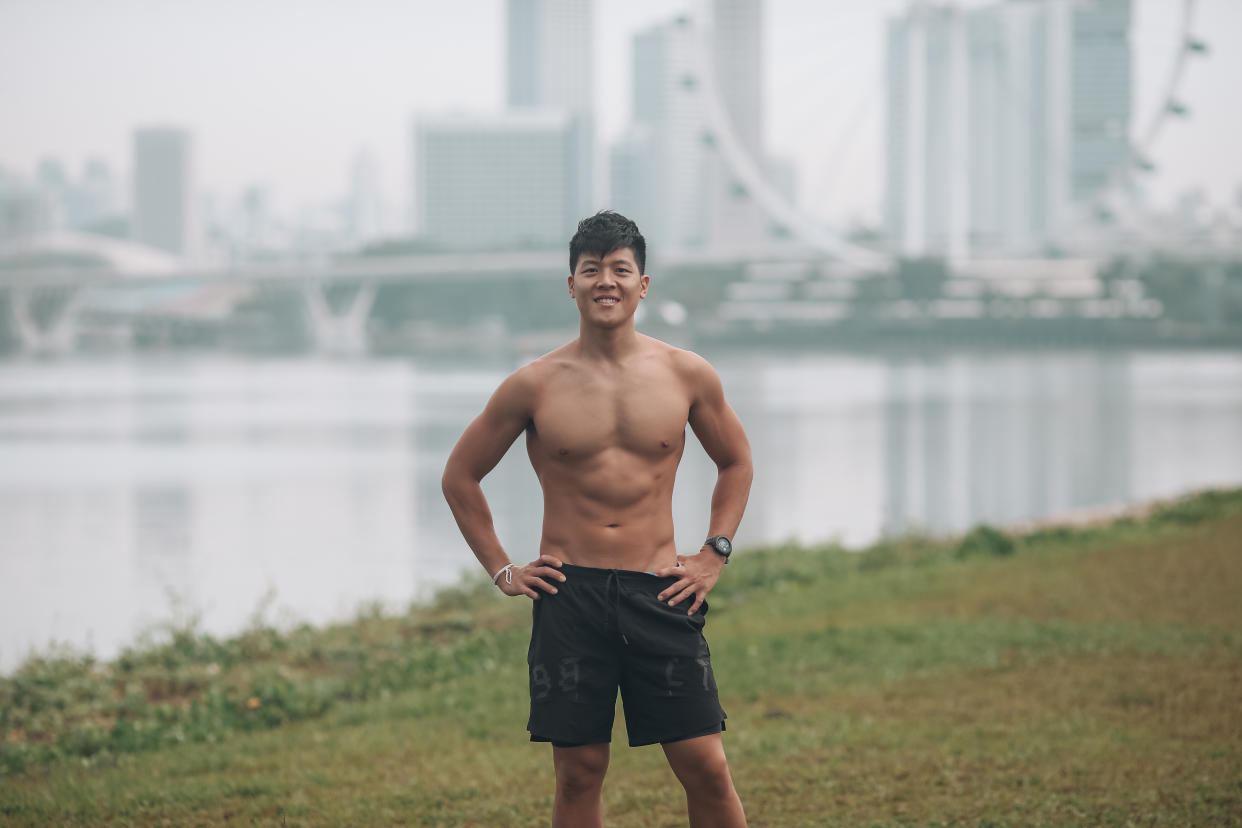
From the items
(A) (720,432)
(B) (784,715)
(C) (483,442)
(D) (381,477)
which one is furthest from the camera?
(D) (381,477)

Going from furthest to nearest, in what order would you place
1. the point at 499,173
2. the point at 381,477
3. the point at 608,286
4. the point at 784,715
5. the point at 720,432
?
the point at 499,173, the point at 381,477, the point at 784,715, the point at 720,432, the point at 608,286

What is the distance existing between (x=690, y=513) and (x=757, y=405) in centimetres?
2816

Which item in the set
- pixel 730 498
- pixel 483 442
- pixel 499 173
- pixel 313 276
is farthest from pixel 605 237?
pixel 499 173

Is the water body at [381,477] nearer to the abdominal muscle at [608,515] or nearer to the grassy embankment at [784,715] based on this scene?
the grassy embankment at [784,715]

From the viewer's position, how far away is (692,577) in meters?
4.07

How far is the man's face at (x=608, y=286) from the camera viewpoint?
402 cm

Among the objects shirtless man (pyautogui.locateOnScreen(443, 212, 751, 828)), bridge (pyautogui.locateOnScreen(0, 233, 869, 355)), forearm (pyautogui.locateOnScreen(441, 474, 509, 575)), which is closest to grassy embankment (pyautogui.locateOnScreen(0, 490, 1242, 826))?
shirtless man (pyautogui.locateOnScreen(443, 212, 751, 828))

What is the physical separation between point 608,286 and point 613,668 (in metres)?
1.05

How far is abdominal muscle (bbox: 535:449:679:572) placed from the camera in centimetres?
407

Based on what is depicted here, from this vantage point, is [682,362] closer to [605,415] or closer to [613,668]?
[605,415]

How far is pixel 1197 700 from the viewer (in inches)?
270

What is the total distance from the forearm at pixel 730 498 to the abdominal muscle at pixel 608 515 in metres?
0.21

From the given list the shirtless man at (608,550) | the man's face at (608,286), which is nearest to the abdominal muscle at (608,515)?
the shirtless man at (608,550)

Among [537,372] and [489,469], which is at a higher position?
[537,372]
